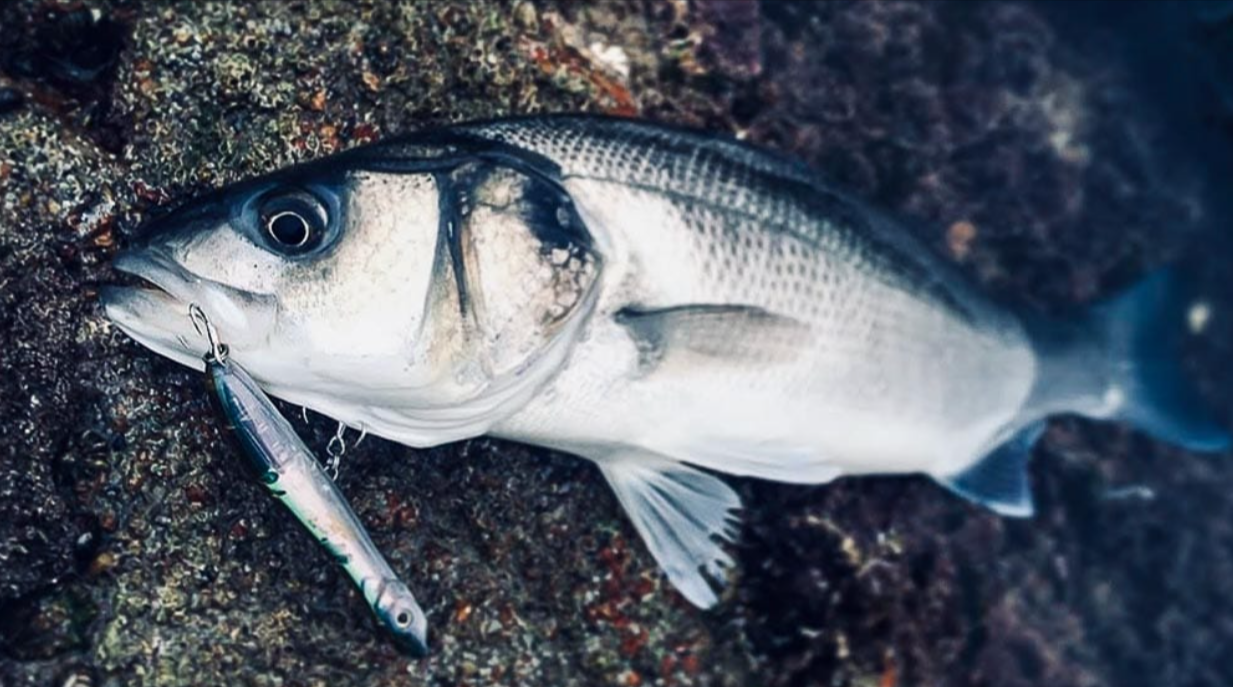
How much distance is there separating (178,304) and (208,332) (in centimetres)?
10

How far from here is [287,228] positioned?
2.34 m

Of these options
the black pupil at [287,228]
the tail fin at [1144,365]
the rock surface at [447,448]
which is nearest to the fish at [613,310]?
the black pupil at [287,228]

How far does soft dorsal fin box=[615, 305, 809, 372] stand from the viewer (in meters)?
2.77

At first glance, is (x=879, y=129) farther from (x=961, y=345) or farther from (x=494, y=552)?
(x=494, y=552)

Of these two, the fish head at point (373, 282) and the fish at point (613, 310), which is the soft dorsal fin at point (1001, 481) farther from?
the fish head at point (373, 282)

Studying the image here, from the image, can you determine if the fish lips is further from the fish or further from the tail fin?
the tail fin

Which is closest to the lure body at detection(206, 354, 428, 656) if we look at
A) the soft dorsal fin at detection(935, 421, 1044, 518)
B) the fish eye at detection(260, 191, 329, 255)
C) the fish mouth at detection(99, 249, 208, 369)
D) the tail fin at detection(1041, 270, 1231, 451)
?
the fish mouth at detection(99, 249, 208, 369)

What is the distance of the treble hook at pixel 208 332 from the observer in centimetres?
231

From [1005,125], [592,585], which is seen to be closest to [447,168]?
[592,585]

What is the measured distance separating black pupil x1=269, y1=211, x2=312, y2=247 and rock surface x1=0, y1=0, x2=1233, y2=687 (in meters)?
0.62

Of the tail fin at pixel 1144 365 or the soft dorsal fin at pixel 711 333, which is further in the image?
the tail fin at pixel 1144 365

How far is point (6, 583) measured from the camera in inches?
103

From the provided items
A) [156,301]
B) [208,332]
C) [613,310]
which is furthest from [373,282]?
[613,310]

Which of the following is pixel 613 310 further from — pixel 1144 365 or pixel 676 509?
pixel 1144 365
